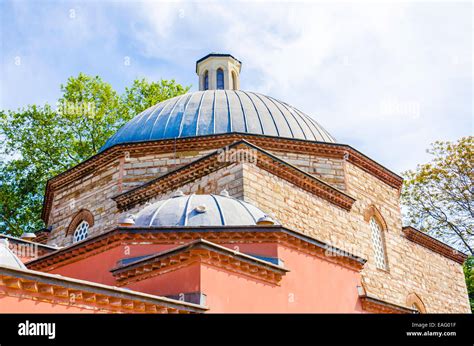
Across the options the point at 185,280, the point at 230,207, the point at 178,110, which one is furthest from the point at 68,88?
the point at 185,280

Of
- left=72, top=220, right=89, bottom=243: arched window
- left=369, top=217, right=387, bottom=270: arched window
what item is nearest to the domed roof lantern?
left=72, top=220, right=89, bottom=243: arched window

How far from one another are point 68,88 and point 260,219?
54.4 feet

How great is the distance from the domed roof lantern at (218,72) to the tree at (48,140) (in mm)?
5601

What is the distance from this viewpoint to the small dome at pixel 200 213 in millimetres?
9305

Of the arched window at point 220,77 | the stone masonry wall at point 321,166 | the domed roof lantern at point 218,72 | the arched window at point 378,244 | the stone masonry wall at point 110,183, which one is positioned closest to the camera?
the stone masonry wall at point 110,183

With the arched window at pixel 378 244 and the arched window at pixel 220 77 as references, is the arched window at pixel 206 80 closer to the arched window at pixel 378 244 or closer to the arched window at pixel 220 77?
the arched window at pixel 220 77

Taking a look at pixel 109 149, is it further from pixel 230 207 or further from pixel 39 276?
pixel 39 276

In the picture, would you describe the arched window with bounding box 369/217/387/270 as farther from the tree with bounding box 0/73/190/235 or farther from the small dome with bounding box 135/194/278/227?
the tree with bounding box 0/73/190/235

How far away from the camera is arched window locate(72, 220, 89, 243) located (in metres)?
14.1

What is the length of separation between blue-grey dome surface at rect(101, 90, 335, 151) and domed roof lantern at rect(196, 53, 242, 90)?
2718mm

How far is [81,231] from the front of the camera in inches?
564

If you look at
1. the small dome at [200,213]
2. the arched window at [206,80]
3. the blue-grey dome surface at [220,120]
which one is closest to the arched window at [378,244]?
the blue-grey dome surface at [220,120]

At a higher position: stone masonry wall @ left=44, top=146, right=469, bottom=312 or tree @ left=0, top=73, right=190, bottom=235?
tree @ left=0, top=73, right=190, bottom=235
